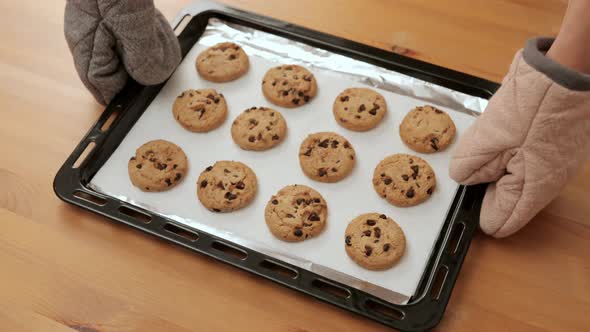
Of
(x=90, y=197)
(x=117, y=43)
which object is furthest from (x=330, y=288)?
(x=117, y=43)

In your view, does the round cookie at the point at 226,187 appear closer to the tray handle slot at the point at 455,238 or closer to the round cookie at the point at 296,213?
the round cookie at the point at 296,213

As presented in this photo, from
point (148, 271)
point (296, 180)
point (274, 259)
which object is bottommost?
point (148, 271)

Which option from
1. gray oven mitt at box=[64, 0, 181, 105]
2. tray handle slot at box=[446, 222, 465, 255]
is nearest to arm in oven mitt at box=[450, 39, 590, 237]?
tray handle slot at box=[446, 222, 465, 255]

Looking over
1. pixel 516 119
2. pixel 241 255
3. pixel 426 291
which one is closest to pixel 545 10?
pixel 516 119

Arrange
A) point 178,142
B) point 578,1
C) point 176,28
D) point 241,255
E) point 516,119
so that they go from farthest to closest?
point 176,28 → point 178,142 → point 241,255 → point 516,119 → point 578,1

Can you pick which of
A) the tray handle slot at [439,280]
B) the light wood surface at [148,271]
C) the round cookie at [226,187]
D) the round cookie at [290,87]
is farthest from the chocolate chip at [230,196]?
the tray handle slot at [439,280]

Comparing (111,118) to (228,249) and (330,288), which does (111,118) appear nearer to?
(228,249)

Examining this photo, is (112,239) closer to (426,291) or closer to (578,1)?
(426,291)
